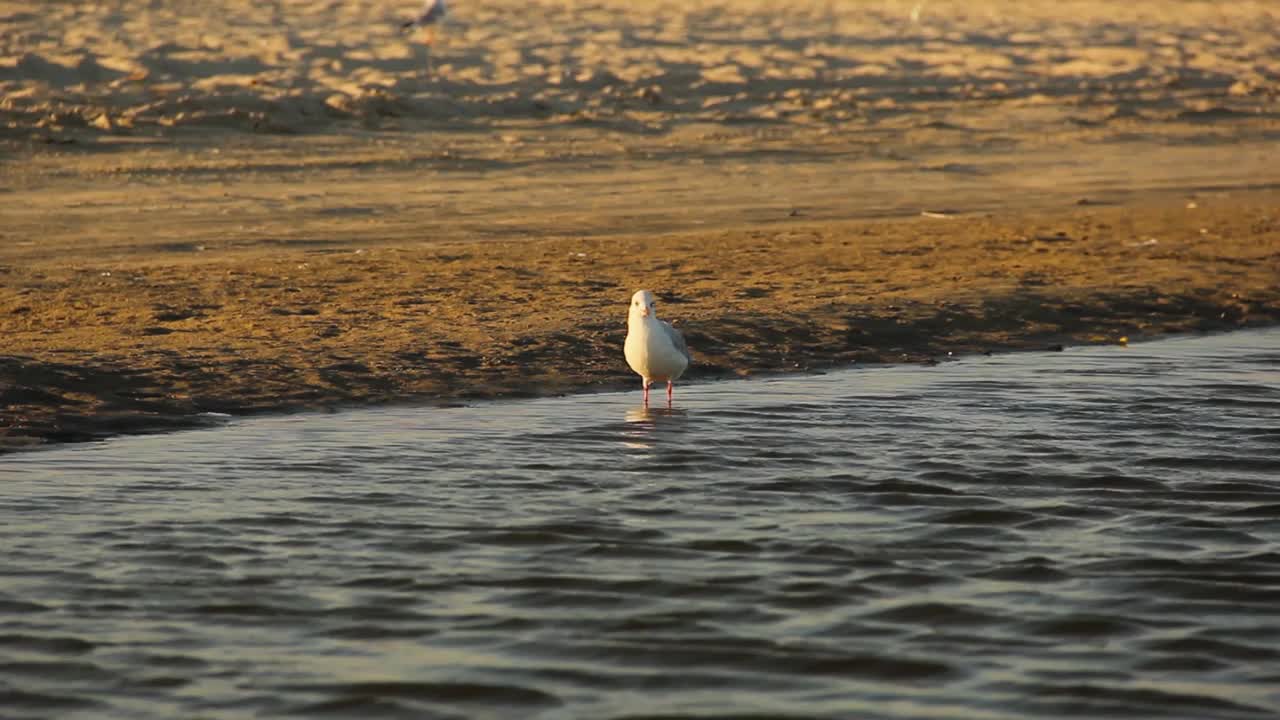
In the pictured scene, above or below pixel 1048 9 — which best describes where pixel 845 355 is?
below

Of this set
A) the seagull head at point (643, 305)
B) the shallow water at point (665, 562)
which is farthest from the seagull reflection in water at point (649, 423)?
the seagull head at point (643, 305)

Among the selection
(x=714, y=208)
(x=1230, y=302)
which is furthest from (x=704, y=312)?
(x=714, y=208)

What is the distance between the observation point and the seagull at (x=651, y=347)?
39.8 ft

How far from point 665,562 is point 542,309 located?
6650 mm

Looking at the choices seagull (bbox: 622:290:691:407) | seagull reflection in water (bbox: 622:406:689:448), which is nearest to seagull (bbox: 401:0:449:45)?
seagull (bbox: 622:290:691:407)

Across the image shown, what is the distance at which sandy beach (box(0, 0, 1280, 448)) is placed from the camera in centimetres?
1366

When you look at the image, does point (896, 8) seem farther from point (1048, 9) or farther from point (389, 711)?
point (389, 711)

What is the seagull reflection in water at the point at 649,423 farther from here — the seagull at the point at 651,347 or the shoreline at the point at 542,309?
the shoreline at the point at 542,309

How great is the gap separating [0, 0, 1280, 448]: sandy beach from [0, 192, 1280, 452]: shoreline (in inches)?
1.7

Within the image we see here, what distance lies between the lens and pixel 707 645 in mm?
7273

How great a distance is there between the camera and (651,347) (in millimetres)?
12086

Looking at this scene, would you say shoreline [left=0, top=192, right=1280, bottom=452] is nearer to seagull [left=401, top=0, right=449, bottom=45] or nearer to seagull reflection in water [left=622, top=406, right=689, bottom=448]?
seagull reflection in water [left=622, top=406, right=689, bottom=448]

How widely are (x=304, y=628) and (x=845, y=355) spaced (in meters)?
7.08

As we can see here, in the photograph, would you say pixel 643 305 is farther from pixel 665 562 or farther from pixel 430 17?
pixel 430 17
